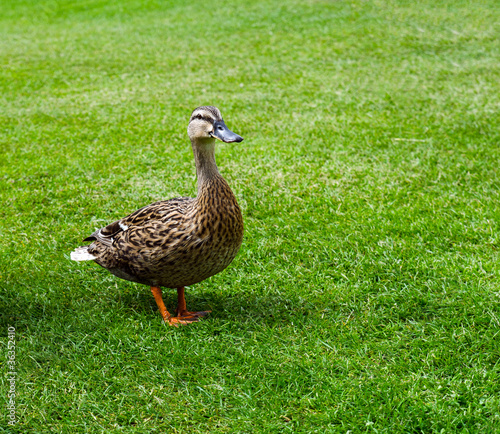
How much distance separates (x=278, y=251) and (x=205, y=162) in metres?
1.23

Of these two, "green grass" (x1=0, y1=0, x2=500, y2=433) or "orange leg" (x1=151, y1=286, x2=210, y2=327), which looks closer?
"green grass" (x1=0, y1=0, x2=500, y2=433)

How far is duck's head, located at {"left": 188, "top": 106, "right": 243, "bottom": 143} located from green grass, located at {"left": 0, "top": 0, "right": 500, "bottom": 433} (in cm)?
117

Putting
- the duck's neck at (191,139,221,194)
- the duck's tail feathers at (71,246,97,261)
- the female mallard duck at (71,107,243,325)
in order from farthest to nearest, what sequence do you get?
1. the duck's tail feathers at (71,246,97,261)
2. the duck's neck at (191,139,221,194)
3. the female mallard duck at (71,107,243,325)

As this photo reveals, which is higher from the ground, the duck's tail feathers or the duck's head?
the duck's head

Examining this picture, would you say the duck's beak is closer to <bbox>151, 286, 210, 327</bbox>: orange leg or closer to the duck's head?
the duck's head

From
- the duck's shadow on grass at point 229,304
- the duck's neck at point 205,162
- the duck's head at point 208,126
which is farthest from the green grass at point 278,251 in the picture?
the duck's head at point 208,126

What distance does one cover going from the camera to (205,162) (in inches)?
132

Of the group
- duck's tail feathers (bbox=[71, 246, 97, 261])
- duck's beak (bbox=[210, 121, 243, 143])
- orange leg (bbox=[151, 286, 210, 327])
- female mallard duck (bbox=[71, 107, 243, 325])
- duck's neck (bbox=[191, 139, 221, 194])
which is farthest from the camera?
duck's tail feathers (bbox=[71, 246, 97, 261])

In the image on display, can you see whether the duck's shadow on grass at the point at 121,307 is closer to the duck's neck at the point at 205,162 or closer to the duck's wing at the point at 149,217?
the duck's wing at the point at 149,217

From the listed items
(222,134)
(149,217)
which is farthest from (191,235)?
(222,134)

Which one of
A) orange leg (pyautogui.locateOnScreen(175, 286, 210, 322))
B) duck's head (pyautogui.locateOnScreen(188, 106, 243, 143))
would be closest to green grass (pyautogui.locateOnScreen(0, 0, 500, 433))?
orange leg (pyautogui.locateOnScreen(175, 286, 210, 322))

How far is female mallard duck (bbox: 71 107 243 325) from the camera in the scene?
318 centimetres

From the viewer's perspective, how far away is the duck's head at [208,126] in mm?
3107

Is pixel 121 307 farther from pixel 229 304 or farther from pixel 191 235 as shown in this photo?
pixel 191 235
